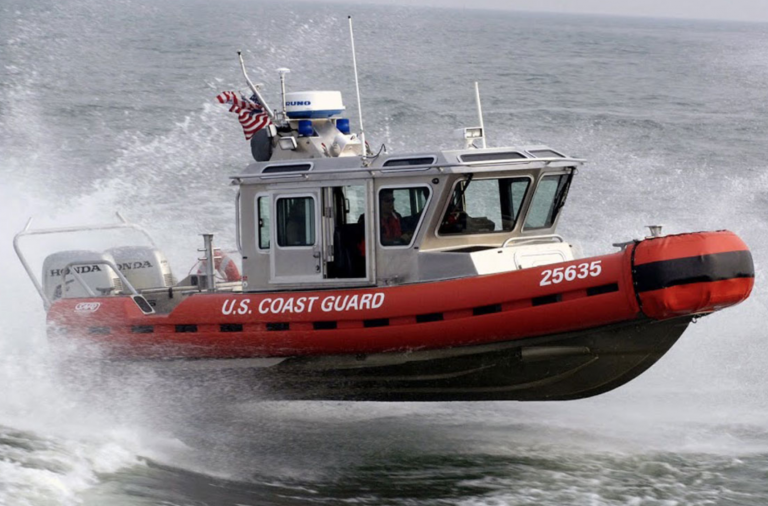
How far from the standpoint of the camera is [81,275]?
31.0 ft

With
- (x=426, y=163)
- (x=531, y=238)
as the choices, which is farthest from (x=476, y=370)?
(x=426, y=163)

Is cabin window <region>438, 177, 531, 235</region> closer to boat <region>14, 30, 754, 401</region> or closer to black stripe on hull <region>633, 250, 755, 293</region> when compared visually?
boat <region>14, 30, 754, 401</region>

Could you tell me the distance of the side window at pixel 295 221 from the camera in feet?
26.5

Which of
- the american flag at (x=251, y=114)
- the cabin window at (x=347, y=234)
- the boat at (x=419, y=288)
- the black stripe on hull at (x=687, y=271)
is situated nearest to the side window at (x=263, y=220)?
the boat at (x=419, y=288)

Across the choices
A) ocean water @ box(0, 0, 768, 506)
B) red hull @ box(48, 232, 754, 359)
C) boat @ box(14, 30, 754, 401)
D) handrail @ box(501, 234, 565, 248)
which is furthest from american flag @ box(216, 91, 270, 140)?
handrail @ box(501, 234, 565, 248)

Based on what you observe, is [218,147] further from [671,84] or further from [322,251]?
[671,84]

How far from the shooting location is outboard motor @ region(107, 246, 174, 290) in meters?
9.53

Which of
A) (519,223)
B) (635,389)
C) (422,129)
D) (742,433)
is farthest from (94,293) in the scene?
(422,129)

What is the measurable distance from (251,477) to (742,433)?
3440mm

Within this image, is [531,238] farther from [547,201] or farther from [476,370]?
[476,370]

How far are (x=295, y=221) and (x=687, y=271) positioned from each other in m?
2.80

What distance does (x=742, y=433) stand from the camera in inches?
315

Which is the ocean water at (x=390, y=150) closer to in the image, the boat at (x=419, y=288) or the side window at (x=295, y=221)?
the boat at (x=419, y=288)

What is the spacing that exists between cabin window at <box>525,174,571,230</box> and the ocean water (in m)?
1.53
